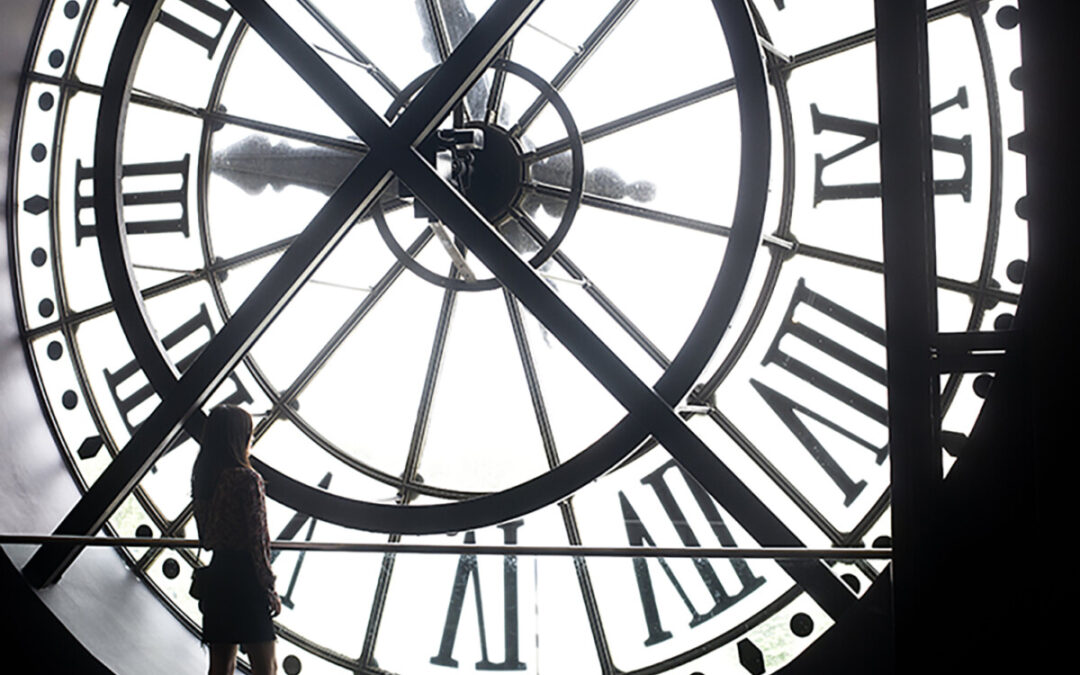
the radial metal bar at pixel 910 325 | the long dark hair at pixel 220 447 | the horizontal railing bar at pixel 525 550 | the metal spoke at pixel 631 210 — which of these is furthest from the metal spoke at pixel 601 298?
the radial metal bar at pixel 910 325

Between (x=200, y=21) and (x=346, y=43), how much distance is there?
0.88 meters

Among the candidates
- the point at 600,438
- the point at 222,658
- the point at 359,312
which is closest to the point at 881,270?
the point at 600,438

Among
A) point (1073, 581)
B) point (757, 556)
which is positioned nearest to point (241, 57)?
point (757, 556)

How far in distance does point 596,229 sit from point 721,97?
31.8 inches

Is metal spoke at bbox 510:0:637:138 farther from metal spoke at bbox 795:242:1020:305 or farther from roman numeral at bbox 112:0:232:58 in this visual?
roman numeral at bbox 112:0:232:58

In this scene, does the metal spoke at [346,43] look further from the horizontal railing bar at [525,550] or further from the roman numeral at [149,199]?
the horizontal railing bar at [525,550]

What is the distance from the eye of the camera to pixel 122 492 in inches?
152

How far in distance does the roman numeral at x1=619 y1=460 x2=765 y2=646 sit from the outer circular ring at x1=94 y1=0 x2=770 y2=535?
1.65ft

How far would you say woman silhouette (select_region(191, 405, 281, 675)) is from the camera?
325cm

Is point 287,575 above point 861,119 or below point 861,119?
below

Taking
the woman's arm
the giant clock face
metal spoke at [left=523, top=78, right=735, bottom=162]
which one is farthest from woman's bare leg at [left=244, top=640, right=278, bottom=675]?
metal spoke at [left=523, top=78, right=735, bottom=162]

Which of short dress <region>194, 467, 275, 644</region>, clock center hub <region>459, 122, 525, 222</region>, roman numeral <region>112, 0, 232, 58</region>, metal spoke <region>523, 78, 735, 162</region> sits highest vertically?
roman numeral <region>112, 0, 232, 58</region>

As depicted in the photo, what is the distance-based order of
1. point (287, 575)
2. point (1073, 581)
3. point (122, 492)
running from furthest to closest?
point (122, 492)
point (287, 575)
point (1073, 581)

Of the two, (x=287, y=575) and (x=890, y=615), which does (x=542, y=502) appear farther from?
(x=890, y=615)
